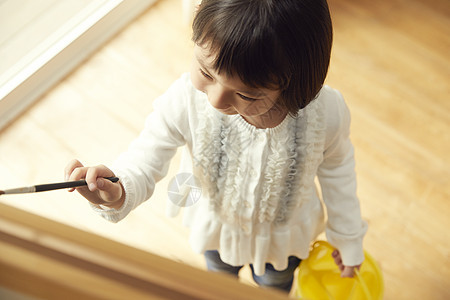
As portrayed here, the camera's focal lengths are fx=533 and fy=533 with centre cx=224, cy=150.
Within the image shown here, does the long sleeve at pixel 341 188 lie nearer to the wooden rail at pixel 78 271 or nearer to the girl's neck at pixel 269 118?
the girl's neck at pixel 269 118

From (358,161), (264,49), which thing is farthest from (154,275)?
(358,161)

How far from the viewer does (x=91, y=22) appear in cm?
155

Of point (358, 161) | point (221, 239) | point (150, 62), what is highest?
point (150, 62)

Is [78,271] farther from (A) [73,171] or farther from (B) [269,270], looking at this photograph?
(B) [269,270]

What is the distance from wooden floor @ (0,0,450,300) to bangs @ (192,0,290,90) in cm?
77

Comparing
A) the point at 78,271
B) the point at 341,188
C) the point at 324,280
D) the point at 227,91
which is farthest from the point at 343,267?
the point at 78,271

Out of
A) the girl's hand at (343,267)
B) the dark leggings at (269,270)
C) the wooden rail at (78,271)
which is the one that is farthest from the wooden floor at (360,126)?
the wooden rail at (78,271)

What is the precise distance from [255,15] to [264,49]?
0.04 m

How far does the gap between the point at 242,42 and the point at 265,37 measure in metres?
0.02

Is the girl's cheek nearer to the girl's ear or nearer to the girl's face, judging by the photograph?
the girl's face

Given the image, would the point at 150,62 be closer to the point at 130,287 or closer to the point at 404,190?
the point at 404,190

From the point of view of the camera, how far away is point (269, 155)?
2.50 feet

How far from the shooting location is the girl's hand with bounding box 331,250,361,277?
0.99 metres

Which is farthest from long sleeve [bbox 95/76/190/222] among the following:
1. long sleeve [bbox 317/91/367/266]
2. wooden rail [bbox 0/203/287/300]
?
wooden rail [bbox 0/203/287/300]
